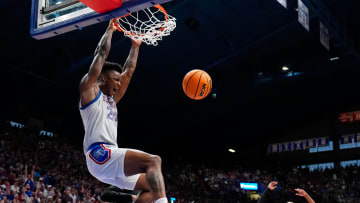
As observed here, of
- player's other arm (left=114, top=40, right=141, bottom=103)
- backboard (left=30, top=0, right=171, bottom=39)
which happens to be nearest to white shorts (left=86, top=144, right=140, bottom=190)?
player's other arm (left=114, top=40, right=141, bottom=103)

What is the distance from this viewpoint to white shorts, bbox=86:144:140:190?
3.34m

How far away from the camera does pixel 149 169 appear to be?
10.6 feet

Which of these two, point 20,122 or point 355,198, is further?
point 20,122

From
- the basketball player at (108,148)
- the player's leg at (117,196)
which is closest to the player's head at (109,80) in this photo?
the basketball player at (108,148)

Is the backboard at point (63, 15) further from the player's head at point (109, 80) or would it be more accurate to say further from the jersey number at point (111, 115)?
the jersey number at point (111, 115)

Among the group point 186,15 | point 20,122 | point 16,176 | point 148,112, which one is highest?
point 186,15

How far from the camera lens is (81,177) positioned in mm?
15977

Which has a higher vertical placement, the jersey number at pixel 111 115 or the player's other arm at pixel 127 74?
the player's other arm at pixel 127 74

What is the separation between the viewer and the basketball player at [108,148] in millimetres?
3270

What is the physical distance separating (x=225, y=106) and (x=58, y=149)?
30.5 feet

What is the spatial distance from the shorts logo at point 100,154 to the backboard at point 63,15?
189 centimetres

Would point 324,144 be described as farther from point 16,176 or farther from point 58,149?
point 16,176

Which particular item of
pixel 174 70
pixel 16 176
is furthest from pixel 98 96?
pixel 174 70

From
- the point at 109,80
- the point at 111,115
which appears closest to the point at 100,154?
the point at 111,115
